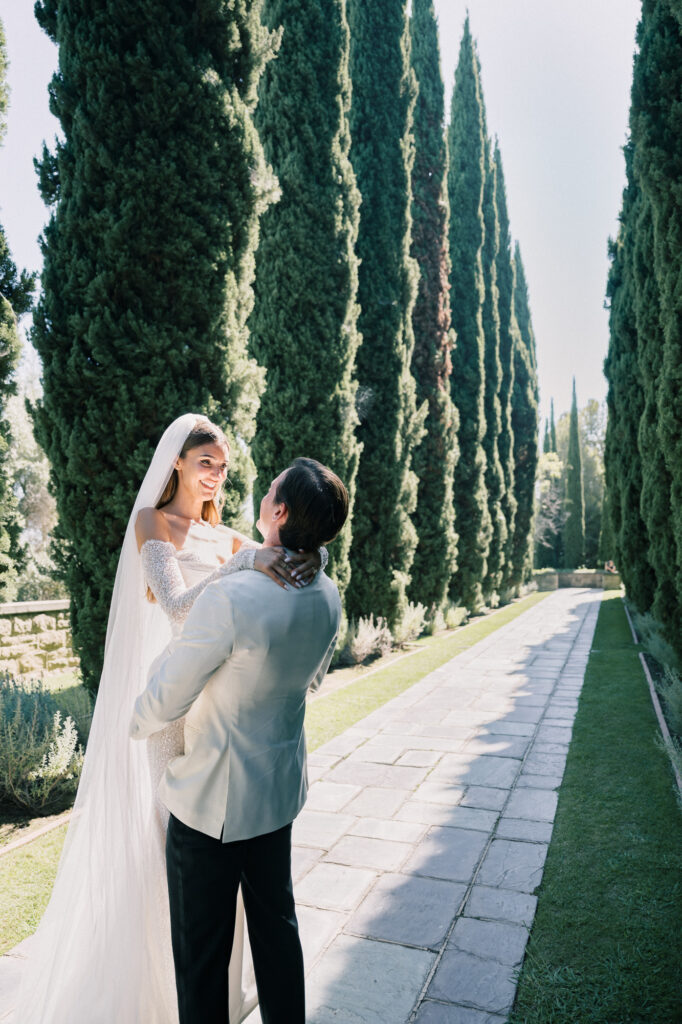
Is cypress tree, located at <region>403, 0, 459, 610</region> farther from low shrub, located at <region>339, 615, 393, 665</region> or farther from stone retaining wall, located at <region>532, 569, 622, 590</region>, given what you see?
stone retaining wall, located at <region>532, 569, 622, 590</region>

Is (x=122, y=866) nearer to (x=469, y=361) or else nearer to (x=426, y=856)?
(x=426, y=856)

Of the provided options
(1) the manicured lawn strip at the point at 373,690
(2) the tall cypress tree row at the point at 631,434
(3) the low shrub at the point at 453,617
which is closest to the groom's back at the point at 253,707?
(1) the manicured lawn strip at the point at 373,690

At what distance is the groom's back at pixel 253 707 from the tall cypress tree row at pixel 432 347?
11.9 metres

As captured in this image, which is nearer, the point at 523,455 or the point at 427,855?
the point at 427,855

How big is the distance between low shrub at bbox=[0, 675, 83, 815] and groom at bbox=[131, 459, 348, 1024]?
123 inches

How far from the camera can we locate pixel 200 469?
2.39 meters

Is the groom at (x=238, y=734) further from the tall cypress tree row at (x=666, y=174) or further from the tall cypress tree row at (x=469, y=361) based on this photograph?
the tall cypress tree row at (x=469, y=361)

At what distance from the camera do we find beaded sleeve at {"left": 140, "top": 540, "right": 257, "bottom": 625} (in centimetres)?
204

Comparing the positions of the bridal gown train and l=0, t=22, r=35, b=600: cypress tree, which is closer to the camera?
the bridal gown train

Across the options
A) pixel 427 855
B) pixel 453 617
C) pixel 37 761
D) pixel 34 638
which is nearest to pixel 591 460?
pixel 453 617

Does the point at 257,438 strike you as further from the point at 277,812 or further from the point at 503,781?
the point at 277,812

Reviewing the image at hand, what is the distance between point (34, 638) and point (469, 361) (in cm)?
1262

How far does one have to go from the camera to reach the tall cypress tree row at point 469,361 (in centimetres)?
1666

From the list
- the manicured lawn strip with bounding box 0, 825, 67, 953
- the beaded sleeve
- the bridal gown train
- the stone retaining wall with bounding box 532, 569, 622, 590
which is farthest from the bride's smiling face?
the stone retaining wall with bounding box 532, 569, 622, 590
